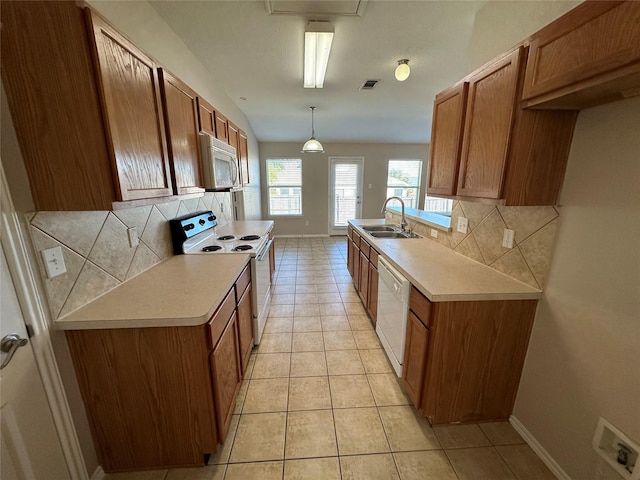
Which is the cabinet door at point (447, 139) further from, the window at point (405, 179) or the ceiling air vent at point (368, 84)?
the window at point (405, 179)

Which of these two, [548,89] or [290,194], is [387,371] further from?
[290,194]

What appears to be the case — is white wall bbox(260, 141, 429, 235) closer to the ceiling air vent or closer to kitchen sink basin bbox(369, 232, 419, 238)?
the ceiling air vent

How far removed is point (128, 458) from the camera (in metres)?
1.30

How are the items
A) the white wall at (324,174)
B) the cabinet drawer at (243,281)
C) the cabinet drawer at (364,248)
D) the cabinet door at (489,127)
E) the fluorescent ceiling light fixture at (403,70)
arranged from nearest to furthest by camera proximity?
the cabinet door at (489,127)
the cabinet drawer at (243,281)
the fluorescent ceiling light fixture at (403,70)
the cabinet drawer at (364,248)
the white wall at (324,174)

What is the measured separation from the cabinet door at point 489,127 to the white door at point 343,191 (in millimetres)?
5001

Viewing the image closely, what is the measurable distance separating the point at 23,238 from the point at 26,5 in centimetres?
81

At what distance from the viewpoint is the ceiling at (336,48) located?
186 cm

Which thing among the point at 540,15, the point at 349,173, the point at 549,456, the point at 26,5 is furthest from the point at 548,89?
the point at 349,173

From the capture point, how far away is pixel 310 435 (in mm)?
1530

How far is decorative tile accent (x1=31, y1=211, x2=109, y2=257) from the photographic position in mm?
1056

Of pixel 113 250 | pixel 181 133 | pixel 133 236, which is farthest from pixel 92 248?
pixel 181 133

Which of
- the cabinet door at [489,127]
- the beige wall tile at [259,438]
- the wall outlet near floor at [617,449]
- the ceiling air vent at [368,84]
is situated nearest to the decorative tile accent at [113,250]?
the beige wall tile at [259,438]

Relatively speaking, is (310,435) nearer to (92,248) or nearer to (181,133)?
(92,248)

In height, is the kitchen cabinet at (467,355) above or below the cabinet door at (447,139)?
below
